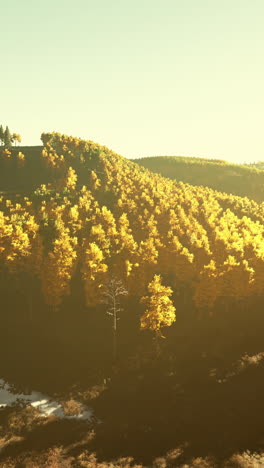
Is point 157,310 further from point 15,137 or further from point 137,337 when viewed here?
point 15,137

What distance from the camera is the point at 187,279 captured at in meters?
69.7

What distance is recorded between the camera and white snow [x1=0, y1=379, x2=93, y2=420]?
3966cm

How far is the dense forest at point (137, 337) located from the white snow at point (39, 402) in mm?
1864

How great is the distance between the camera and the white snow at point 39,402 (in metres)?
39.7

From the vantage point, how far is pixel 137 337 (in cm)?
5647

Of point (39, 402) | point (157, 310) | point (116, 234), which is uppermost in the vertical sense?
point (116, 234)

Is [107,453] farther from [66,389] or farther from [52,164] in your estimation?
[52,164]

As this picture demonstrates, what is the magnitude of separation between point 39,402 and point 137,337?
19.7m

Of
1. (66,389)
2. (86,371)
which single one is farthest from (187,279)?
(66,389)

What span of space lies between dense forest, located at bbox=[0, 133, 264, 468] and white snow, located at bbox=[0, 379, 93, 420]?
6.11 feet

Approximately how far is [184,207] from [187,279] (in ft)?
163

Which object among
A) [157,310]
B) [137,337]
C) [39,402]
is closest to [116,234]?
[137,337]

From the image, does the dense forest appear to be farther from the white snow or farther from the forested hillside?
the white snow

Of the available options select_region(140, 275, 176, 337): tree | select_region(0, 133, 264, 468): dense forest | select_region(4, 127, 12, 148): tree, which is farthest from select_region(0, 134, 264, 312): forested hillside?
select_region(4, 127, 12, 148): tree
